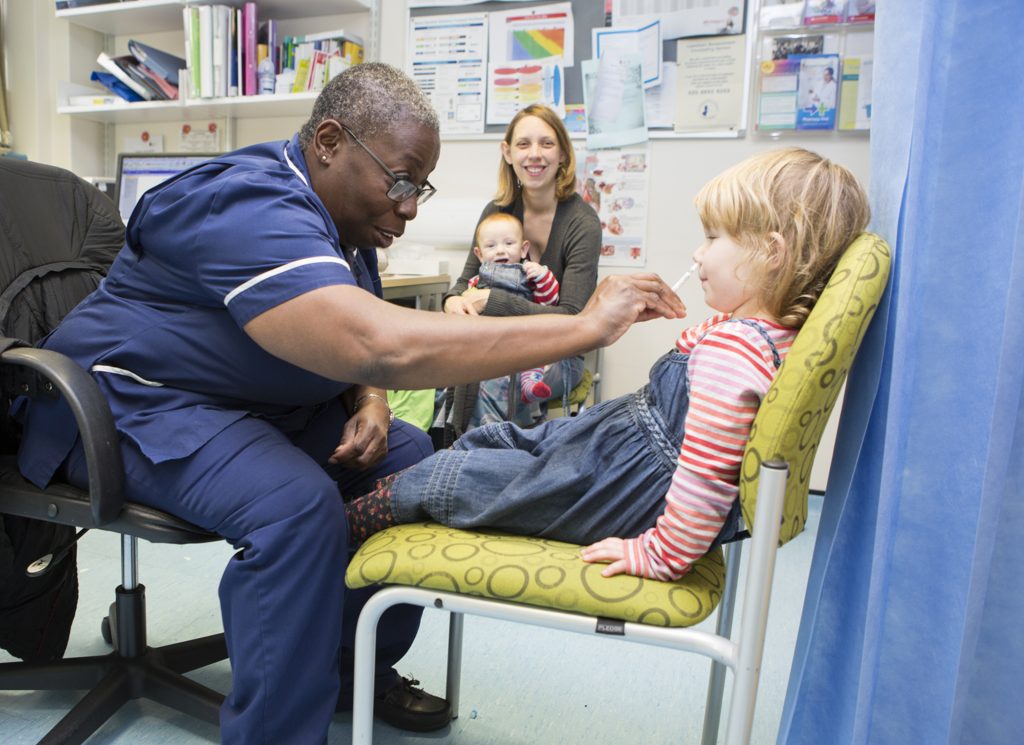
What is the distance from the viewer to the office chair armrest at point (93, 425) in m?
0.97

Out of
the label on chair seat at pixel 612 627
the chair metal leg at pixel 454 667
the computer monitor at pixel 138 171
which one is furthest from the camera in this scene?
the computer monitor at pixel 138 171

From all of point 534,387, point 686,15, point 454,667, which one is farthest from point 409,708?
point 686,15

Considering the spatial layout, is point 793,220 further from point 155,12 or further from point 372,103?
point 155,12

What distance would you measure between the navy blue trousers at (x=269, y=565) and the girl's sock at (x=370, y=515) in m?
0.04

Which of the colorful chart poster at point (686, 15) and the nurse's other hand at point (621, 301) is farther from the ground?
the colorful chart poster at point (686, 15)

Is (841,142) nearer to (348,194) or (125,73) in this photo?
(348,194)

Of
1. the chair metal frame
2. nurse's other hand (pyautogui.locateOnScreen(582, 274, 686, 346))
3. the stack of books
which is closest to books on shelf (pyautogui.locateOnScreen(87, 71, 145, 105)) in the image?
the stack of books

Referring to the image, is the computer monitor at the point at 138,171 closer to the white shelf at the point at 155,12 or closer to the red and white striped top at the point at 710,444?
the white shelf at the point at 155,12

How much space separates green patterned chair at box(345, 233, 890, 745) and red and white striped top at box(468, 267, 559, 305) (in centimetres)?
145

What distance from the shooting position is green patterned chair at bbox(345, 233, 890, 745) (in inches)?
28.4

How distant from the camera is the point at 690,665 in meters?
1.56

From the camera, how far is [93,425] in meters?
0.98

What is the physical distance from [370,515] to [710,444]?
47 centimetres

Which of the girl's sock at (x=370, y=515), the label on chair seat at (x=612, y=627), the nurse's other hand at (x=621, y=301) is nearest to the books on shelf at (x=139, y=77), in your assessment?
the girl's sock at (x=370, y=515)
